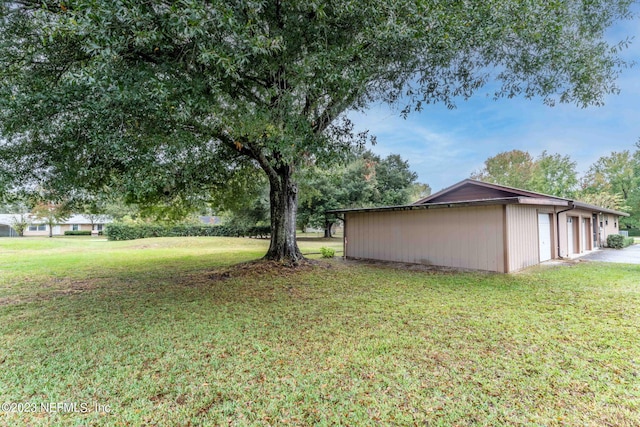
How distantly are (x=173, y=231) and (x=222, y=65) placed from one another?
24.5 m

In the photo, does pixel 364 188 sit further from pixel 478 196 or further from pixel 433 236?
pixel 433 236

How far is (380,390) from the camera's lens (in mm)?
2555

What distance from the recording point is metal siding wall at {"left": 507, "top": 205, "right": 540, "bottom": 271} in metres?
8.27

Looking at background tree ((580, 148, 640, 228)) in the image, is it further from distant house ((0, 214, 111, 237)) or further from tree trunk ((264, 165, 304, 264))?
distant house ((0, 214, 111, 237))

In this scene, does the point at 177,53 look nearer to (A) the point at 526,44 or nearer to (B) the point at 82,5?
(B) the point at 82,5

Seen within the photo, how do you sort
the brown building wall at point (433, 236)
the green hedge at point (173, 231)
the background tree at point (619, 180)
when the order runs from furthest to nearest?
the background tree at point (619, 180)
the green hedge at point (173, 231)
the brown building wall at point (433, 236)

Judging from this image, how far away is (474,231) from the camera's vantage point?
8.74m

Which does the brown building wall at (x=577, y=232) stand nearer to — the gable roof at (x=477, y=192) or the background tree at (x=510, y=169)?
the gable roof at (x=477, y=192)

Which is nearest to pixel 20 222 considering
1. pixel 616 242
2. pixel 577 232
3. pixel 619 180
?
pixel 577 232

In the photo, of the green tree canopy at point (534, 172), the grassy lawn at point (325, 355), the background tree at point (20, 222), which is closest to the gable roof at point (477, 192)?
the grassy lawn at point (325, 355)

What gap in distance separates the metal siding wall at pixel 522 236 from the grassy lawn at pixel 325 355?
1.96 m

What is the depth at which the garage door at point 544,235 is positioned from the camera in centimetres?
1011

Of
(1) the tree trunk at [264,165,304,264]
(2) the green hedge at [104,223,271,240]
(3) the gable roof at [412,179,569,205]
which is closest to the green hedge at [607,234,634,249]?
(3) the gable roof at [412,179,569,205]

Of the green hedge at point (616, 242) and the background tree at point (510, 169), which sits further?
the background tree at point (510, 169)
